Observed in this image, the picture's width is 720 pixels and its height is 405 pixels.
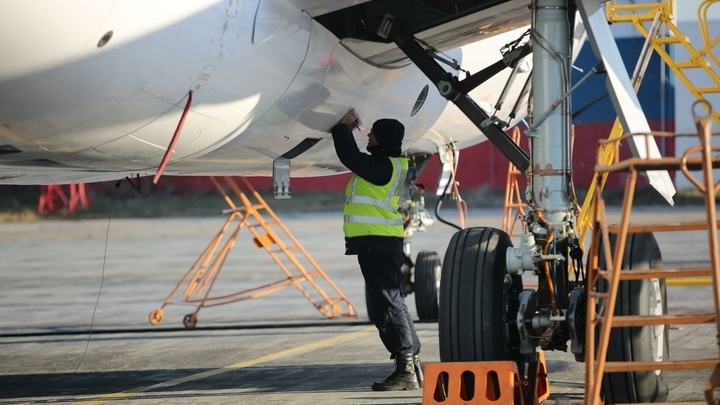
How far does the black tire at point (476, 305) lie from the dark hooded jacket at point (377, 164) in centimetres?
105

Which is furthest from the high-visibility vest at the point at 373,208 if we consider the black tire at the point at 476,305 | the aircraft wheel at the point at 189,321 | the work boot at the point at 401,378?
the aircraft wheel at the point at 189,321

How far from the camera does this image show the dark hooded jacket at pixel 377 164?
7164mm

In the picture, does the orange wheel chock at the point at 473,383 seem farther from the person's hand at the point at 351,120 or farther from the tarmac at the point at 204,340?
the person's hand at the point at 351,120

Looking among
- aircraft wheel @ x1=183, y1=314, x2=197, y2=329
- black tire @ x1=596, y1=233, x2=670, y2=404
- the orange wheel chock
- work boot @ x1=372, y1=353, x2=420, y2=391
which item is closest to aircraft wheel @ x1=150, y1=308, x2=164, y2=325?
aircraft wheel @ x1=183, y1=314, x2=197, y2=329

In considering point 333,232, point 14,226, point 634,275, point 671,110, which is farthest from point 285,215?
Result: point 634,275

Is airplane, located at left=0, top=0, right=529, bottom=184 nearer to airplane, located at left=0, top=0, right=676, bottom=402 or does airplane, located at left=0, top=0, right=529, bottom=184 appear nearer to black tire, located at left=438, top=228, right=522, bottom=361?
airplane, located at left=0, top=0, right=676, bottom=402

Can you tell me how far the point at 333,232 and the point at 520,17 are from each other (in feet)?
59.6

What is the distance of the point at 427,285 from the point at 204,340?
250cm

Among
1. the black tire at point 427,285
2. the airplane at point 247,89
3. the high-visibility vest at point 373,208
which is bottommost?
the black tire at point 427,285

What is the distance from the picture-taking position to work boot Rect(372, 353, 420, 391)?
733 cm

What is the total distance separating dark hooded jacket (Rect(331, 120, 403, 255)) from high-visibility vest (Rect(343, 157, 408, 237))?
0.05m

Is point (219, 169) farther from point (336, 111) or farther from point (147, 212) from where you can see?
point (147, 212)

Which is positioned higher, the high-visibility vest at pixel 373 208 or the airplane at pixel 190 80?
the airplane at pixel 190 80

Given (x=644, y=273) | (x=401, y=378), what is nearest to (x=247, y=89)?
(x=644, y=273)
